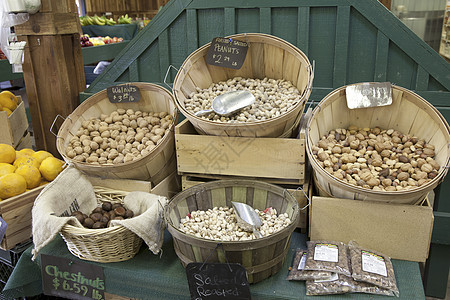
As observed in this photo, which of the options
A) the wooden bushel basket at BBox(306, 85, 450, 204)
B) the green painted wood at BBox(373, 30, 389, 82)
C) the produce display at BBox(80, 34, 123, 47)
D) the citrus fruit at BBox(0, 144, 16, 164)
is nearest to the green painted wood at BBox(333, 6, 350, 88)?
the green painted wood at BBox(373, 30, 389, 82)

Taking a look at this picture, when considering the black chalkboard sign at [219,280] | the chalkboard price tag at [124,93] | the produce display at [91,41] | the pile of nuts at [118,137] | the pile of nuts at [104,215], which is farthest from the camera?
the produce display at [91,41]

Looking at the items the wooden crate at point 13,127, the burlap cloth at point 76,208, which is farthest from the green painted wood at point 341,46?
the wooden crate at point 13,127

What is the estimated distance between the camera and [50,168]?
6.17 feet

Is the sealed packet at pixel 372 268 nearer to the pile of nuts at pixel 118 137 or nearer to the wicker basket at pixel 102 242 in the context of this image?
the wicker basket at pixel 102 242

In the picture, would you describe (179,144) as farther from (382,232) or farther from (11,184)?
(382,232)

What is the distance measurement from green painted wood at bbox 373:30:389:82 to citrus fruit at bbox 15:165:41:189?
1.77m

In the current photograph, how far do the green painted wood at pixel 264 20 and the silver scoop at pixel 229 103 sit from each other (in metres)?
0.55

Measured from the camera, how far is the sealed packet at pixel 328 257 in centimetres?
134

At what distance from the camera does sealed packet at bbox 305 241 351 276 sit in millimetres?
1343

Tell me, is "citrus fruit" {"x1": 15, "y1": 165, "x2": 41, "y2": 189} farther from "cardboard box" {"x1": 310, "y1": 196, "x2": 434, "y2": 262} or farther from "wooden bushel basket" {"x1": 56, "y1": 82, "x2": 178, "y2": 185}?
"cardboard box" {"x1": 310, "y1": 196, "x2": 434, "y2": 262}

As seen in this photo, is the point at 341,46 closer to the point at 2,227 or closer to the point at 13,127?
the point at 2,227

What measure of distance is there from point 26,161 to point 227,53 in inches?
43.7

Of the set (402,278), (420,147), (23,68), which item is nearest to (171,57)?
(23,68)

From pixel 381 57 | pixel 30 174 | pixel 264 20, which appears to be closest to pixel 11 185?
pixel 30 174
